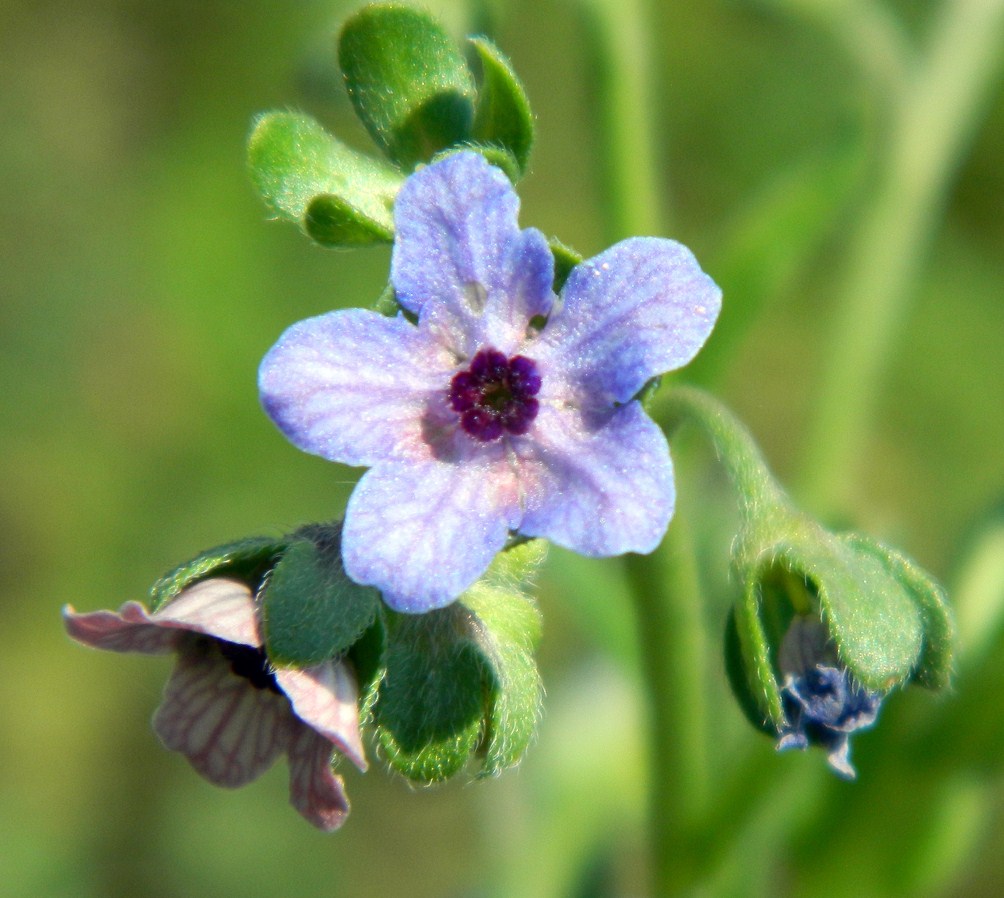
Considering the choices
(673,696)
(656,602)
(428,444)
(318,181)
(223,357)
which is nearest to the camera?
(428,444)

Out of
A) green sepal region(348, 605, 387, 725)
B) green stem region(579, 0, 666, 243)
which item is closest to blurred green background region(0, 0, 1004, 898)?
green stem region(579, 0, 666, 243)

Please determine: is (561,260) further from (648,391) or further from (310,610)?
(310,610)

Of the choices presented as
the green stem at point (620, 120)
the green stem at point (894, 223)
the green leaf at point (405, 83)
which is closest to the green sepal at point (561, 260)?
the green leaf at point (405, 83)

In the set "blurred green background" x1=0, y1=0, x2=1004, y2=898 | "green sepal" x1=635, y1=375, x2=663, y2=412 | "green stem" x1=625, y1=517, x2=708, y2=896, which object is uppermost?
"green sepal" x1=635, y1=375, x2=663, y2=412

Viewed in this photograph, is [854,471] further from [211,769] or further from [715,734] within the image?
[211,769]

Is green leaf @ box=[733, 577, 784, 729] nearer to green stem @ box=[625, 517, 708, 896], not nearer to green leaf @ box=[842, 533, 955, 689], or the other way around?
green leaf @ box=[842, 533, 955, 689]

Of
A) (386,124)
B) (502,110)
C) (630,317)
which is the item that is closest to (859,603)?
(630,317)

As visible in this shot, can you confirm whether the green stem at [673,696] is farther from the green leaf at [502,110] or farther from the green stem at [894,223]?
the green stem at [894,223]
